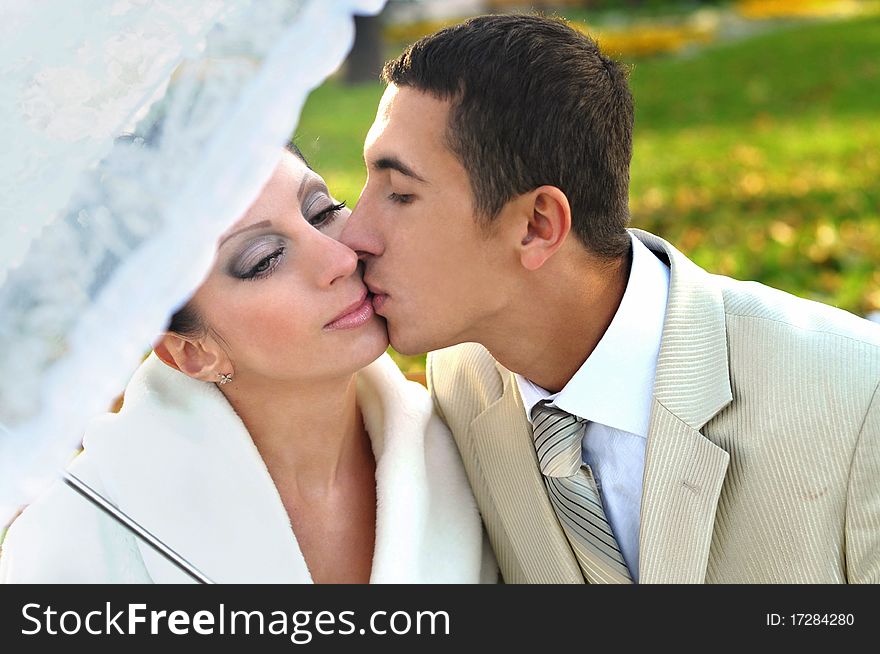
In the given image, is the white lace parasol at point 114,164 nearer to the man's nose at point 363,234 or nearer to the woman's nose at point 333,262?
the woman's nose at point 333,262

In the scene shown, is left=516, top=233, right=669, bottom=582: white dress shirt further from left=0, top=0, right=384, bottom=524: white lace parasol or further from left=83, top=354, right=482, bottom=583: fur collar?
left=0, top=0, right=384, bottom=524: white lace parasol

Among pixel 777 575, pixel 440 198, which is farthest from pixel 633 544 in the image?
pixel 440 198

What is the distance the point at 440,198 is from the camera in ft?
7.77

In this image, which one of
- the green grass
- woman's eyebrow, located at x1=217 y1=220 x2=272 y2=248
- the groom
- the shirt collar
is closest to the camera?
woman's eyebrow, located at x1=217 y1=220 x2=272 y2=248

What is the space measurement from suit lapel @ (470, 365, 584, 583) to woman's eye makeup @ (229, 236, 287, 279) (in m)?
0.68

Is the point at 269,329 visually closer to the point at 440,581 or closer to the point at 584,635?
the point at 440,581

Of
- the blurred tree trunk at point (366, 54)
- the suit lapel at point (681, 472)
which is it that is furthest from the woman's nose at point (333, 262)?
the blurred tree trunk at point (366, 54)

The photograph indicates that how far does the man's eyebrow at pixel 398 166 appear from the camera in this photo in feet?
7.72

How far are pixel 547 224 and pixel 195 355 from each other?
2.71 feet

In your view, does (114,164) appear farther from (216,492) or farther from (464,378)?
(464,378)

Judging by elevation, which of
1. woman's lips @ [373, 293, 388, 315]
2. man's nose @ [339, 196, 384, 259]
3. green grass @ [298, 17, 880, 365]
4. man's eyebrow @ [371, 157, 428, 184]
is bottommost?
woman's lips @ [373, 293, 388, 315]

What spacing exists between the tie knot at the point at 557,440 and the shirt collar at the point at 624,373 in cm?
3

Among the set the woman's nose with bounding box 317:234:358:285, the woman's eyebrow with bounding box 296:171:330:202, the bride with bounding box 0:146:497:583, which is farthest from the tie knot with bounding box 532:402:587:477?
the woman's eyebrow with bounding box 296:171:330:202

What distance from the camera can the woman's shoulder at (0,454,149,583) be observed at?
7.04 ft
